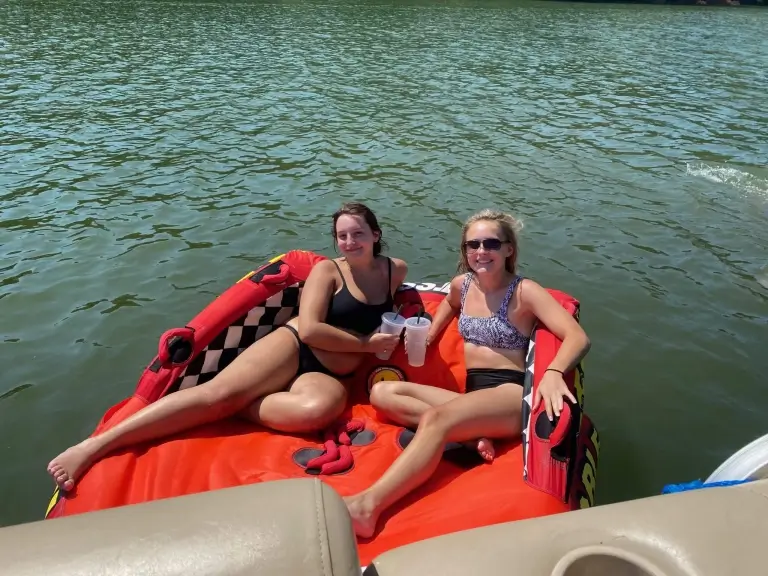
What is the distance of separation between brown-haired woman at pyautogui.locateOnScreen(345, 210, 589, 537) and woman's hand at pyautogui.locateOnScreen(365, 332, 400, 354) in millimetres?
217

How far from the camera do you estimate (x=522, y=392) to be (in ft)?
11.1

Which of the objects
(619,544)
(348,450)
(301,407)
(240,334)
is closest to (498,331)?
(348,450)

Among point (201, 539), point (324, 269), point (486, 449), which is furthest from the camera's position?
point (324, 269)

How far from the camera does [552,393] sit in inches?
122

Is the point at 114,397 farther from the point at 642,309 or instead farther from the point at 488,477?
the point at 642,309

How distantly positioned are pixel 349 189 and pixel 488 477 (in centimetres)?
588

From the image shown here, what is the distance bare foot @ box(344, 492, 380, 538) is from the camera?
2.76 metres

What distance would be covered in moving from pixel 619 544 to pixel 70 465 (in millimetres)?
2537

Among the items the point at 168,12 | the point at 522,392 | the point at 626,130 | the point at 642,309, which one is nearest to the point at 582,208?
the point at 642,309

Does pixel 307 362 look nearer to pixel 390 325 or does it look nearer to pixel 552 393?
pixel 390 325

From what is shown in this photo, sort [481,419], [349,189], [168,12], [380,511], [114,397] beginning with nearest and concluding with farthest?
[380,511], [481,419], [114,397], [349,189], [168,12]

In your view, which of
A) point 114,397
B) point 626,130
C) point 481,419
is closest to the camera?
point 481,419

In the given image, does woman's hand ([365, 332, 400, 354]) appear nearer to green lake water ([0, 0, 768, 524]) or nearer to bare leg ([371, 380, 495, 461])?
bare leg ([371, 380, 495, 461])

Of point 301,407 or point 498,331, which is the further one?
point 498,331
